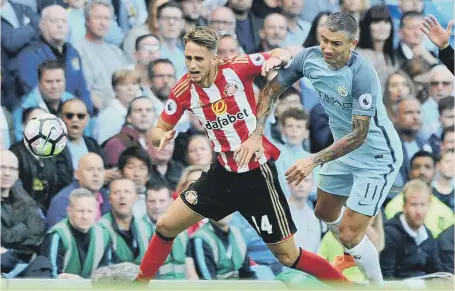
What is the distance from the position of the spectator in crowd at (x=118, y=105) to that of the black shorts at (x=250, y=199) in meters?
2.30

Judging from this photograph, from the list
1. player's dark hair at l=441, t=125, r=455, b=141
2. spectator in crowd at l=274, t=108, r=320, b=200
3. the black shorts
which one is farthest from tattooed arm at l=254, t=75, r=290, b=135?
player's dark hair at l=441, t=125, r=455, b=141

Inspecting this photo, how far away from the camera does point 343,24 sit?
8570 millimetres

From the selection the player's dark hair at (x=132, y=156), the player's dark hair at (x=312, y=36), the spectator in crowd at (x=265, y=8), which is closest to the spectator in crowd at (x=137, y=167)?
the player's dark hair at (x=132, y=156)

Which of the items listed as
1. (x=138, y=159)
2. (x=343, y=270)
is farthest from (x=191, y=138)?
(x=343, y=270)

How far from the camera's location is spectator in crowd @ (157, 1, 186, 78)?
37.9 ft

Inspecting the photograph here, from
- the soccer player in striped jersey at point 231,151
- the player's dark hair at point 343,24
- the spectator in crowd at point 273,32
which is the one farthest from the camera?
the spectator in crowd at point 273,32

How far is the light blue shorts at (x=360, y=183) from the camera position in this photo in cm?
891

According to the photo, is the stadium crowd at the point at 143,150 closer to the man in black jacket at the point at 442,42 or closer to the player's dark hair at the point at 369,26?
the player's dark hair at the point at 369,26

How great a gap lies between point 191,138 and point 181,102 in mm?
2426

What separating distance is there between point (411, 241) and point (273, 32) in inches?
93.3

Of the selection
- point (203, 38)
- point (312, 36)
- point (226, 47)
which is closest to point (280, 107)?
point (226, 47)

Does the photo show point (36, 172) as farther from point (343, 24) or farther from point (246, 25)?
point (343, 24)

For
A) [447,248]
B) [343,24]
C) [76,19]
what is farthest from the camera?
[447,248]

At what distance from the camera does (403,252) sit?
37.3 ft
